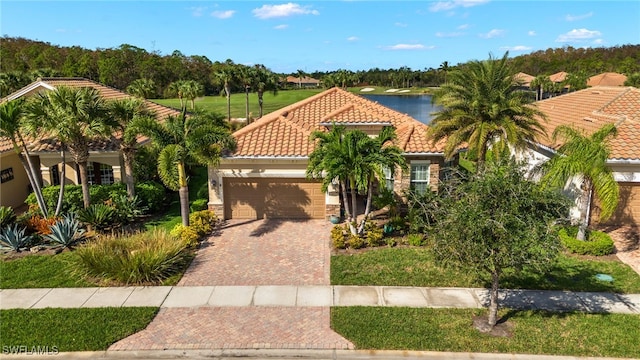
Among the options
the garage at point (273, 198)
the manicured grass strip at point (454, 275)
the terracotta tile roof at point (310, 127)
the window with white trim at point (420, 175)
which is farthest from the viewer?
the window with white trim at point (420, 175)

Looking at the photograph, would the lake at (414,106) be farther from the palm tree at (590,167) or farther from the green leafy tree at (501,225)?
the green leafy tree at (501,225)

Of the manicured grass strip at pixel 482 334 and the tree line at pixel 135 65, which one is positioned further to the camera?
the tree line at pixel 135 65

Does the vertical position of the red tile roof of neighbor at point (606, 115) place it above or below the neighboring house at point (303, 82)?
below

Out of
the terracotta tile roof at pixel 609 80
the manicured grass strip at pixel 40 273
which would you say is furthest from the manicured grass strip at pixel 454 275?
the terracotta tile roof at pixel 609 80

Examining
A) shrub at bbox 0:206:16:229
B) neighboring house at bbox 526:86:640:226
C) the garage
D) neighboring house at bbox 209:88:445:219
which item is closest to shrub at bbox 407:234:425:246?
neighboring house at bbox 209:88:445:219

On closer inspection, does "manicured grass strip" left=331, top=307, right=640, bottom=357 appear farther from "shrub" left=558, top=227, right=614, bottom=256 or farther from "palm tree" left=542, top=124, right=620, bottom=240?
"palm tree" left=542, top=124, right=620, bottom=240

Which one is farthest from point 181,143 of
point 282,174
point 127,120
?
point 282,174

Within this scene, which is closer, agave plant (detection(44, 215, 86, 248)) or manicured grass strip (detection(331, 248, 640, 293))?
manicured grass strip (detection(331, 248, 640, 293))

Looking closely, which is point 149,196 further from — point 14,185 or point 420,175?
point 420,175
